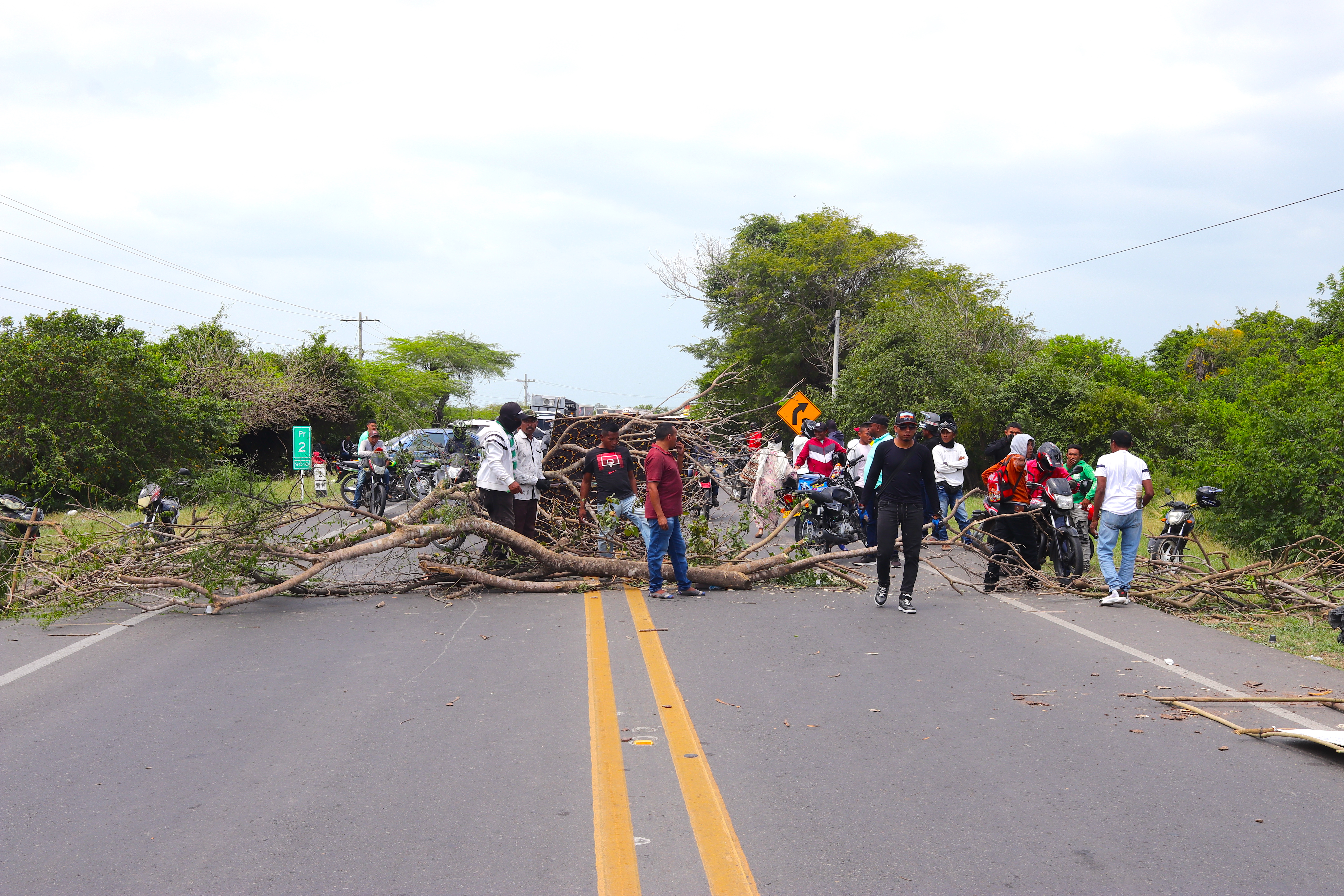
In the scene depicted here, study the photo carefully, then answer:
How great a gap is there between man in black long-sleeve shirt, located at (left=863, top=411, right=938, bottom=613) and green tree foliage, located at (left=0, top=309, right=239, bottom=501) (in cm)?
1293

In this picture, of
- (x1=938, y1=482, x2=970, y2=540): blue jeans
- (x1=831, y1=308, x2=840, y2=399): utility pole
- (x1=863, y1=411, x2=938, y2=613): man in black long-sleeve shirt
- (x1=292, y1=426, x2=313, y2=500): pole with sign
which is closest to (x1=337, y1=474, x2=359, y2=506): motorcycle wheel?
(x1=292, y1=426, x2=313, y2=500): pole with sign

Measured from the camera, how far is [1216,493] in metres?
12.5

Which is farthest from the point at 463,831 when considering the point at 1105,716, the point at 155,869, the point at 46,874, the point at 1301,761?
the point at 1301,761

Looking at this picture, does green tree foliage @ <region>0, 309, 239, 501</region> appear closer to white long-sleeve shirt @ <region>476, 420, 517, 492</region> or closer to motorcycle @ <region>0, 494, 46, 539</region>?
motorcycle @ <region>0, 494, 46, 539</region>

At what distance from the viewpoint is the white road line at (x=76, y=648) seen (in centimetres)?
655

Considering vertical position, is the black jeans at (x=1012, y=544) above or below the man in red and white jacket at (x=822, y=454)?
below

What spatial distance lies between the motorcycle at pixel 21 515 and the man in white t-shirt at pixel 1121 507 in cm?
1053

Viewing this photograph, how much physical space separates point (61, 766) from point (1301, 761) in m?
6.19

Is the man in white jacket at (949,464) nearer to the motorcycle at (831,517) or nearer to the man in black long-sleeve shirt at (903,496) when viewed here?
the motorcycle at (831,517)

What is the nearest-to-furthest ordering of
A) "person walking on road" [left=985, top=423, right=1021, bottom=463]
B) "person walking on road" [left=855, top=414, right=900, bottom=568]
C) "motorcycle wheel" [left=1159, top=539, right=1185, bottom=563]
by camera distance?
"person walking on road" [left=855, top=414, right=900, bottom=568] < "person walking on road" [left=985, top=423, right=1021, bottom=463] < "motorcycle wheel" [left=1159, top=539, right=1185, bottom=563]

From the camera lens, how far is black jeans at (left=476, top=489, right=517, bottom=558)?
1037cm

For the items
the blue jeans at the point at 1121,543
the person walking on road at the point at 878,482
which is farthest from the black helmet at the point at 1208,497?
the person walking on road at the point at 878,482

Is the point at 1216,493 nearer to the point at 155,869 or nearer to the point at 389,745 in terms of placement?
the point at 389,745

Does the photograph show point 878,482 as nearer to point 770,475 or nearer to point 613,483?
point 613,483
